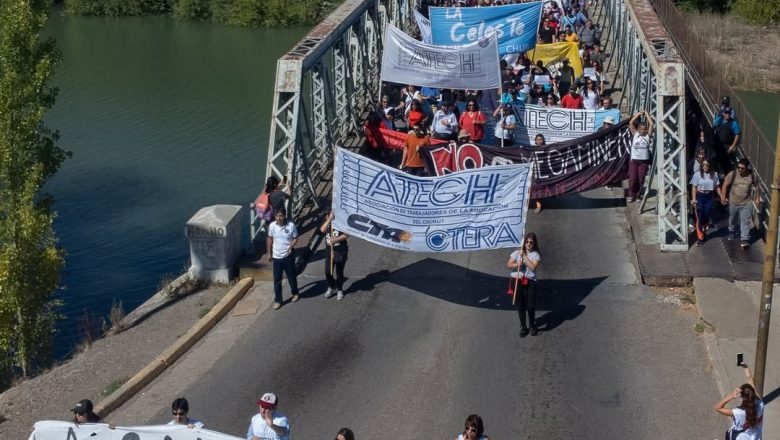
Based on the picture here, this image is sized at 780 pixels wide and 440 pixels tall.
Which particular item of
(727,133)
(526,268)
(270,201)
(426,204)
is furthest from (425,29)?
(526,268)

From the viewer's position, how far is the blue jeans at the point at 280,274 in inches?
630

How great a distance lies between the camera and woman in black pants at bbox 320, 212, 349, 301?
1612 cm

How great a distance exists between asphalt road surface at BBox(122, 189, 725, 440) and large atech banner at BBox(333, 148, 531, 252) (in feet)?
3.81

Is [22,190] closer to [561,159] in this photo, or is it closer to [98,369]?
[98,369]

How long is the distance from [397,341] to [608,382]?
2958 mm

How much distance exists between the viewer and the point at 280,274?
16.1 meters

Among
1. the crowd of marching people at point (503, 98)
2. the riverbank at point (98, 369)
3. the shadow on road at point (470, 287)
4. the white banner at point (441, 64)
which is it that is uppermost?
the white banner at point (441, 64)

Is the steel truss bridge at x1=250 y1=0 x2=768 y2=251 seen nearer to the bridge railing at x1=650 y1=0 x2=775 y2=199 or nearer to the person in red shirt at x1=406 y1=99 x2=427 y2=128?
the bridge railing at x1=650 y1=0 x2=775 y2=199

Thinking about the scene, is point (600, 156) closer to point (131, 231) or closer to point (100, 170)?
point (131, 231)

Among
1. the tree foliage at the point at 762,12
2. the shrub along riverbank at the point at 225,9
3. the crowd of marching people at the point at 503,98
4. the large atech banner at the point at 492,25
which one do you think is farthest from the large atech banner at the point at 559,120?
the shrub along riverbank at the point at 225,9

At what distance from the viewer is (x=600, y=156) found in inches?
763

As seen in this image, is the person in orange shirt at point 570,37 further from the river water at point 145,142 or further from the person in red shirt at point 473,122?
the river water at point 145,142

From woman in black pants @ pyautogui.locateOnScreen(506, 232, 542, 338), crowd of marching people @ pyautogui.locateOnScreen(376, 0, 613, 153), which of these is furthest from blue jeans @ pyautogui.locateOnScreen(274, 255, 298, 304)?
crowd of marching people @ pyautogui.locateOnScreen(376, 0, 613, 153)

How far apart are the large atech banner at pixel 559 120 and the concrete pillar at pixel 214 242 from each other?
6.92m
